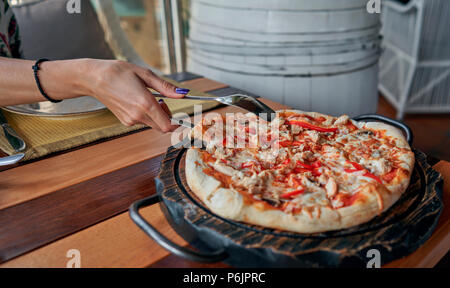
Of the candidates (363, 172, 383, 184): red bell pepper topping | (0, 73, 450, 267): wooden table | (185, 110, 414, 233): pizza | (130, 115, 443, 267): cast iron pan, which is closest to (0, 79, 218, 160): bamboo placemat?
(0, 73, 450, 267): wooden table

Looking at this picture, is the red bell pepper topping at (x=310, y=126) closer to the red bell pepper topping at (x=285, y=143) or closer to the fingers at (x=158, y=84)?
the red bell pepper topping at (x=285, y=143)

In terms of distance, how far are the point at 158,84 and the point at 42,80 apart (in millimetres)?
323

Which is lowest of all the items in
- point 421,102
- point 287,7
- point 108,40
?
point 421,102

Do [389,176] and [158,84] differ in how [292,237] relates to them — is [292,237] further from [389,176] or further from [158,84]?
[158,84]

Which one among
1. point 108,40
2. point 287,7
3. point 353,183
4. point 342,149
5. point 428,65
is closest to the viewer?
point 353,183

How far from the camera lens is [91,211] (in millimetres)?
784

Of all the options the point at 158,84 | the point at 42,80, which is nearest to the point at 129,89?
the point at 158,84

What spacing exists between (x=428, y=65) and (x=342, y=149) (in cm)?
274

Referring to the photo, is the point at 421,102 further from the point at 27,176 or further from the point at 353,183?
the point at 27,176

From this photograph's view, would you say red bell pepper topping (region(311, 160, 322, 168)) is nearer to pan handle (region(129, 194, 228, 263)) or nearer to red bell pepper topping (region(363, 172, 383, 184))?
red bell pepper topping (region(363, 172, 383, 184))

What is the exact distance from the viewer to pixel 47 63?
0.93 meters

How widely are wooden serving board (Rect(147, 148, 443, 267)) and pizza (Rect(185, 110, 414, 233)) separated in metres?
0.02
